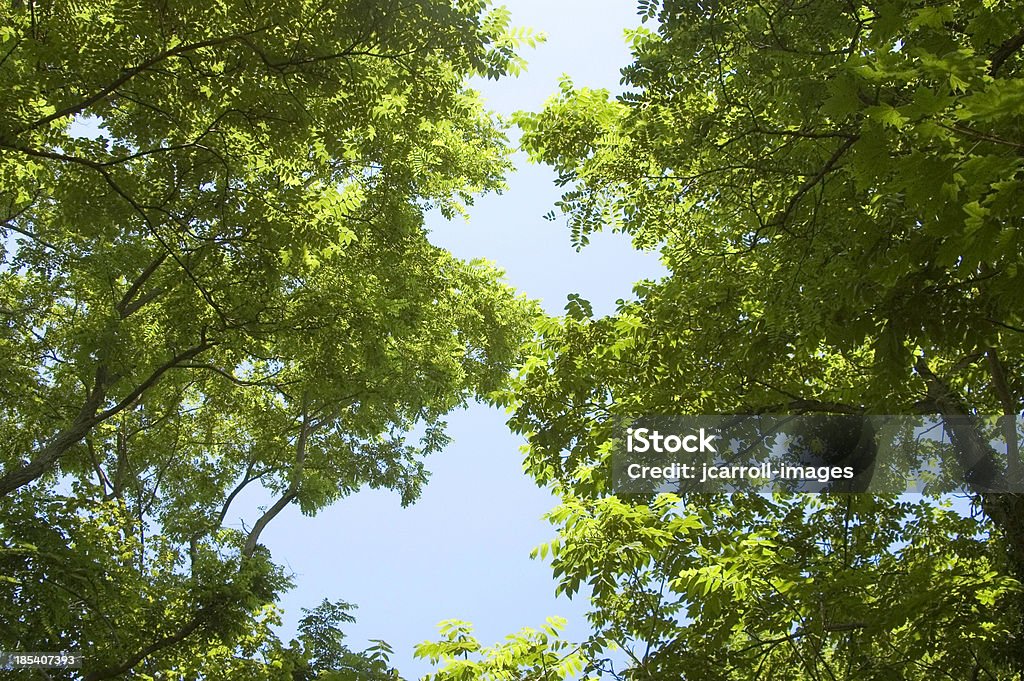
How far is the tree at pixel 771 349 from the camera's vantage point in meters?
5.29

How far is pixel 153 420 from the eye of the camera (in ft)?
51.7

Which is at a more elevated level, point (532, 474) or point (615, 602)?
point (532, 474)

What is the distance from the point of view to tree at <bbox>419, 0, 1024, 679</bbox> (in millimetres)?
5289

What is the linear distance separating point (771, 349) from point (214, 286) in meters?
6.26

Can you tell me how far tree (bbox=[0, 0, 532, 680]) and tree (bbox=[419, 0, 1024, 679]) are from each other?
216 cm

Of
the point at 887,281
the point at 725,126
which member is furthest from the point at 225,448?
the point at 887,281

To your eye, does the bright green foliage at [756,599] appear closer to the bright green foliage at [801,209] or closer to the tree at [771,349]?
the tree at [771,349]

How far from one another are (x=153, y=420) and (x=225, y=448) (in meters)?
2.05

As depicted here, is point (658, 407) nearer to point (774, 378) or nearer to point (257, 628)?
Result: point (774, 378)

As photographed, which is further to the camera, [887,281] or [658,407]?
[658,407]

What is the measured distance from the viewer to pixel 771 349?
6.74m

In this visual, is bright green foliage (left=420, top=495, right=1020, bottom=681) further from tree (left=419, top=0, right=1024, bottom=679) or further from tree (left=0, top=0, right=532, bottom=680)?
tree (left=0, top=0, right=532, bottom=680)

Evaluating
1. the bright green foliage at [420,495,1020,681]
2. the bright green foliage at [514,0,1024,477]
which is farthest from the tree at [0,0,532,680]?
the bright green foliage at [420,495,1020,681]

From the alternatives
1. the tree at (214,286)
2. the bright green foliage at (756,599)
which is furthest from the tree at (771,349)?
the tree at (214,286)
